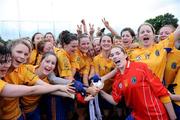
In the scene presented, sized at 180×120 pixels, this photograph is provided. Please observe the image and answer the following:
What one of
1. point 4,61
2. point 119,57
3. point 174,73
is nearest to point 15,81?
point 4,61

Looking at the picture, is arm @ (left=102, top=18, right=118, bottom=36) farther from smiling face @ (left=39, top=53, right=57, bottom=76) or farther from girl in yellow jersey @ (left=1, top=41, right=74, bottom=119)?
girl in yellow jersey @ (left=1, top=41, right=74, bottom=119)

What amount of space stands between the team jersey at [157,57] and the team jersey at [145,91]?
221 millimetres

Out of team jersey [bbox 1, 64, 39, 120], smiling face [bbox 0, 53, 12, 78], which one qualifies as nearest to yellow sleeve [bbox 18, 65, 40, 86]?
team jersey [bbox 1, 64, 39, 120]

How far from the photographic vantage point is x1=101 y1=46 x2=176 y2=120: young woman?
4.16 meters

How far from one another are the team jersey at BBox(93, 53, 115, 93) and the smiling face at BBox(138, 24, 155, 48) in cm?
82

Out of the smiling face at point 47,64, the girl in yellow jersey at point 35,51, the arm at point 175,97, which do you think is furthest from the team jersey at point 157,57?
the girl in yellow jersey at point 35,51

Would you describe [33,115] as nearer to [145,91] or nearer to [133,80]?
[133,80]

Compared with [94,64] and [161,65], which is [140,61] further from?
[94,64]

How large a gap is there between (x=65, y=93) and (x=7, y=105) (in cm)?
74

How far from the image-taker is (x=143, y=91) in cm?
416

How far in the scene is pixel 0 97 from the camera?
3.68 metres

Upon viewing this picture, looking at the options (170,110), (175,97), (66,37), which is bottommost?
(170,110)

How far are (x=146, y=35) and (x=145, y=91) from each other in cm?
90

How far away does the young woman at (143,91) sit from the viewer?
4156 millimetres
